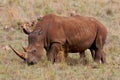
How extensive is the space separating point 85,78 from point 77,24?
7.78 feet

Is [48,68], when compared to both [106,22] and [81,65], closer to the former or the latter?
[81,65]

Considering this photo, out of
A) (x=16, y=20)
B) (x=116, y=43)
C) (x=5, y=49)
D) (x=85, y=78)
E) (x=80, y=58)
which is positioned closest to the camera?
(x=85, y=78)

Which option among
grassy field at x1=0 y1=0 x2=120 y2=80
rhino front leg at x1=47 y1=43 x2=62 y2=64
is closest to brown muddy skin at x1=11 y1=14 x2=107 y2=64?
rhino front leg at x1=47 y1=43 x2=62 y2=64

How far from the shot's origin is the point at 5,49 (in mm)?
13055

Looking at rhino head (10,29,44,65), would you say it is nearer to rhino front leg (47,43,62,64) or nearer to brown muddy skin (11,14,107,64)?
brown muddy skin (11,14,107,64)

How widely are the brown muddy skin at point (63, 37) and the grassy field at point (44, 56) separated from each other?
25 centimetres

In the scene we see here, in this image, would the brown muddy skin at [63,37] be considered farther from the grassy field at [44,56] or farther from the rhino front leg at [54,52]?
the grassy field at [44,56]

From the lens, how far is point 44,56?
11.8m

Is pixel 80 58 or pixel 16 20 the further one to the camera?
pixel 16 20

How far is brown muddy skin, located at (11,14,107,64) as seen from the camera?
1116cm

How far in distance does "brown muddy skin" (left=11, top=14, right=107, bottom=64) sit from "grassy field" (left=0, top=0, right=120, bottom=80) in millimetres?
249

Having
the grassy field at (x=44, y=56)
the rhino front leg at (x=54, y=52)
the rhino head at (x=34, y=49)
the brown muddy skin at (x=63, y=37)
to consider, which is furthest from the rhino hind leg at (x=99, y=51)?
the rhino head at (x=34, y=49)

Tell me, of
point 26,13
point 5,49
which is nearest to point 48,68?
point 5,49

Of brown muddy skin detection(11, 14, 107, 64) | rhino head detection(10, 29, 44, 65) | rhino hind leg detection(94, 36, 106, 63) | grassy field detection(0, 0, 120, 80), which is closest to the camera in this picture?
grassy field detection(0, 0, 120, 80)
